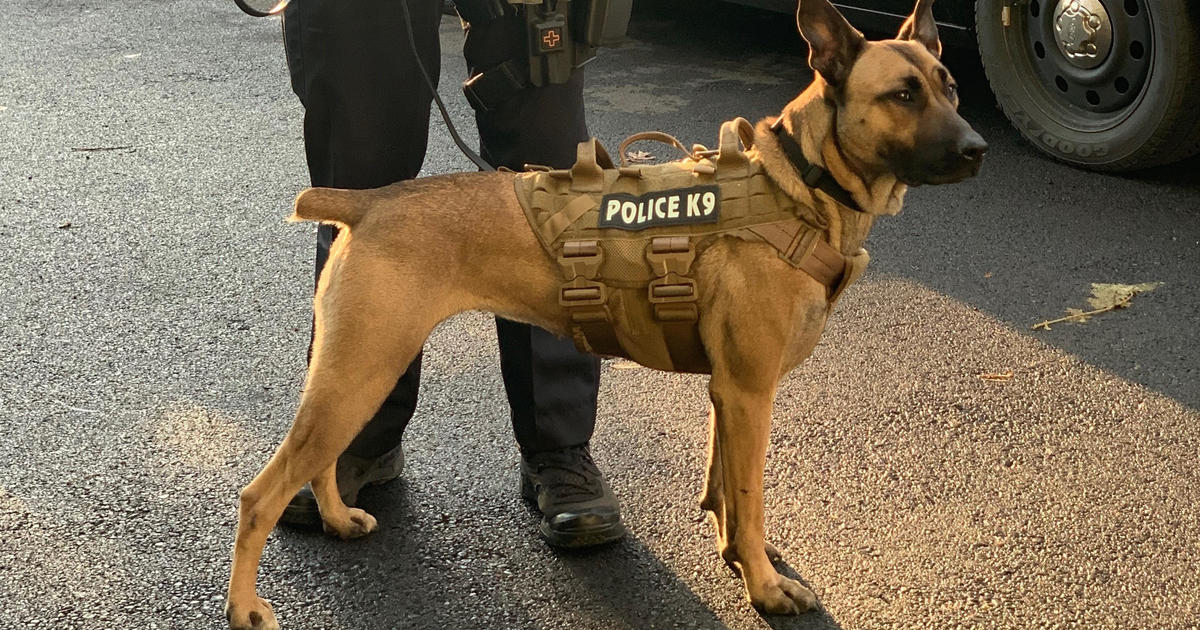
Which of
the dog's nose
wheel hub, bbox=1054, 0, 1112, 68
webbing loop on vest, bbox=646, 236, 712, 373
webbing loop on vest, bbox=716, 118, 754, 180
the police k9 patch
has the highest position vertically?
the dog's nose

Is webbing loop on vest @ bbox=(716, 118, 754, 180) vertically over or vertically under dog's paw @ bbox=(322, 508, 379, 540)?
over

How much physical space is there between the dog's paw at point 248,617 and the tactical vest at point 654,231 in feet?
3.12

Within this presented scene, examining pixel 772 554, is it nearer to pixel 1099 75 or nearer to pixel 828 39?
pixel 828 39

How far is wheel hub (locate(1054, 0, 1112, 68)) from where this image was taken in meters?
5.52

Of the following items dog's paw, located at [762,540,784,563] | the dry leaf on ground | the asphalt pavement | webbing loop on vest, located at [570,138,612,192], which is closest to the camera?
webbing loop on vest, located at [570,138,612,192]

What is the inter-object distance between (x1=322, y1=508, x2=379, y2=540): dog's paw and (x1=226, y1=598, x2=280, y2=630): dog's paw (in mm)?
423

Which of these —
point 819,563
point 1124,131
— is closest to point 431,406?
point 819,563

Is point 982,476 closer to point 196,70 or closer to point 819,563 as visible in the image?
point 819,563

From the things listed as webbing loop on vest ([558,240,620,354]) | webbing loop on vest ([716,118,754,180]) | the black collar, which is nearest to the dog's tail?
webbing loop on vest ([558,240,620,354])

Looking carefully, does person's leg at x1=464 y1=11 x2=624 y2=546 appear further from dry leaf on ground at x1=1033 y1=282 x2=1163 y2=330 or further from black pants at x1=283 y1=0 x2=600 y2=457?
dry leaf on ground at x1=1033 y1=282 x2=1163 y2=330

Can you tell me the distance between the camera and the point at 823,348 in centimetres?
436

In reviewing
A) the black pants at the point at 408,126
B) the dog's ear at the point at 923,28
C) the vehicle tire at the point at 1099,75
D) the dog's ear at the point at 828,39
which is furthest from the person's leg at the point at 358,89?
the vehicle tire at the point at 1099,75

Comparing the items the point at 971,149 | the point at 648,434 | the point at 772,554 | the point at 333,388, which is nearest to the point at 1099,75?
the point at 648,434

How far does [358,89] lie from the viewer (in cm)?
317
